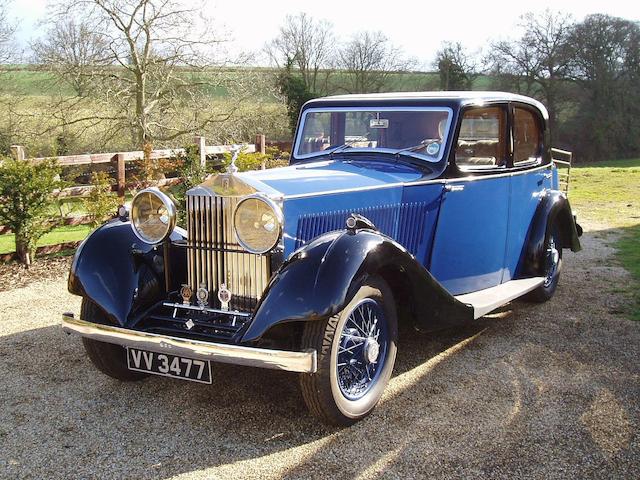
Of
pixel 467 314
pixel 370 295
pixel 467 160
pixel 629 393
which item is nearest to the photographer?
pixel 370 295

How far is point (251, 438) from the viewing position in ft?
11.6

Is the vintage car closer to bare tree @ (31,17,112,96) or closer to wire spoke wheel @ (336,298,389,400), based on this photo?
wire spoke wheel @ (336,298,389,400)

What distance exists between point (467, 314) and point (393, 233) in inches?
30.6

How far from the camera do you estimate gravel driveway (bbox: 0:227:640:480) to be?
322 centimetres

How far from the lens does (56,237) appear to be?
11.4 metres

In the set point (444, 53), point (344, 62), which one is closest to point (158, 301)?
point (344, 62)

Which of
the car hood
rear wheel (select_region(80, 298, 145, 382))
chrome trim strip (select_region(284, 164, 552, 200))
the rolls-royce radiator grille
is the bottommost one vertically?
rear wheel (select_region(80, 298, 145, 382))

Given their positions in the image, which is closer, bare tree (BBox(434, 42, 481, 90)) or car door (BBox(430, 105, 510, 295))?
car door (BBox(430, 105, 510, 295))

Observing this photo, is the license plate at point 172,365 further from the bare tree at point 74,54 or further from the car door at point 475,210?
the bare tree at point 74,54

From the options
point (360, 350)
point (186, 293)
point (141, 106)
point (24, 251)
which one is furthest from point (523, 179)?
point (141, 106)

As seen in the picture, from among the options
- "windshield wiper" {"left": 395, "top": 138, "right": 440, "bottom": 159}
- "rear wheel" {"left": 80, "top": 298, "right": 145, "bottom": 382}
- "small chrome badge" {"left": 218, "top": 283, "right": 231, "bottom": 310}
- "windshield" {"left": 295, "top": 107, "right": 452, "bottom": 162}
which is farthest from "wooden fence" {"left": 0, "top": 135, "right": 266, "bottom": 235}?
"small chrome badge" {"left": 218, "top": 283, "right": 231, "bottom": 310}

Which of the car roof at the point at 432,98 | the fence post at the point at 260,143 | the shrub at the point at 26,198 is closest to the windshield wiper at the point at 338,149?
the car roof at the point at 432,98

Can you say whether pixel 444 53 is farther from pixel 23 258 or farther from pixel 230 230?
pixel 230 230

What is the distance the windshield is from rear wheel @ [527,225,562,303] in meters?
1.88
